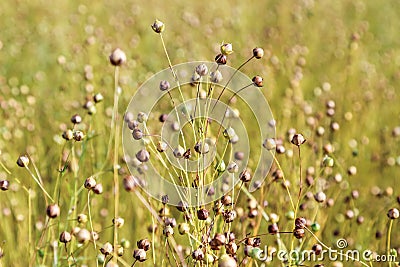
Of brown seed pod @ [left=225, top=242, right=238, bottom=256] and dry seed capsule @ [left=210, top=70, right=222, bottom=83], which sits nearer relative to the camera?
brown seed pod @ [left=225, top=242, right=238, bottom=256]

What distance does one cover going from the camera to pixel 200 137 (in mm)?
1062

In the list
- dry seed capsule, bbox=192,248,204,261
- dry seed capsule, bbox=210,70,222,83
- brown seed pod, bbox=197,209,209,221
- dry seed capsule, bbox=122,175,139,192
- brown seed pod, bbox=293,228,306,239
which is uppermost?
dry seed capsule, bbox=210,70,222,83

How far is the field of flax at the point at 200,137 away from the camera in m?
1.12

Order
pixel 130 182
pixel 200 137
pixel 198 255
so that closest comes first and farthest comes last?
pixel 198 255 → pixel 200 137 → pixel 130 182

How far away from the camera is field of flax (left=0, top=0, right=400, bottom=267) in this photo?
3.67 ft

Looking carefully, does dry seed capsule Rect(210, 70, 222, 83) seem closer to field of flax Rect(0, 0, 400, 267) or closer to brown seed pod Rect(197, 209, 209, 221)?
field of flax Rect(0, 0, 400, 267)

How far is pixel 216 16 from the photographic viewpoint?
12.8 feet

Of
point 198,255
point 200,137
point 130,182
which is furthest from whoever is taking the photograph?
point 130,182

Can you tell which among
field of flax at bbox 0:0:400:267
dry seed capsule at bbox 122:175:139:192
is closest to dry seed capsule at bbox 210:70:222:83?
field of flax at bbox 0:0:400:267

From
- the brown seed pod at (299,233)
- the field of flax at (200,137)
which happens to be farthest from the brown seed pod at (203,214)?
the brown seed pod at (299,233)

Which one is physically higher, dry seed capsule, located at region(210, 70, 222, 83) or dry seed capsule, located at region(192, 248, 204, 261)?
dry seed capsule, located at region(210, 70, 222, 83)

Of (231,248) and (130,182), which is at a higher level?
(130,182)

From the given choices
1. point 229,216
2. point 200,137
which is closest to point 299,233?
point 229,216

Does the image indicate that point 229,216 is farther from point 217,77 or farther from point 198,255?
point 217,77
